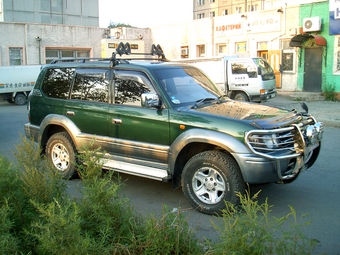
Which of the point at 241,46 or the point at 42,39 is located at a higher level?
the point at 42,39

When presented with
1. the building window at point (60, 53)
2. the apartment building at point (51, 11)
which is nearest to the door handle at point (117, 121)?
the building window at point (60, 53)

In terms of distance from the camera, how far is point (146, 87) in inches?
242

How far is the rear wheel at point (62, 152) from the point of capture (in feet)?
22.8

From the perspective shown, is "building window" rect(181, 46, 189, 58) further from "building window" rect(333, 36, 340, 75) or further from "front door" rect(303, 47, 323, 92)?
"building window" rect(333, 36, 340, 75)

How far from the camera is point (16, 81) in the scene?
2219cm

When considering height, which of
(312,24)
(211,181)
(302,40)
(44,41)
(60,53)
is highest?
(312,24)

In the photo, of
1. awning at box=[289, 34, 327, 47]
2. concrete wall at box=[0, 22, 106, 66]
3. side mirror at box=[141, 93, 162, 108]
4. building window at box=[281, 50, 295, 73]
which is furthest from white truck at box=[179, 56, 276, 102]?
concrete wall at box=[0, 22, 106, 66]

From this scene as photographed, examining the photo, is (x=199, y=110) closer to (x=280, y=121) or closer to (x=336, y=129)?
(x=280, y=121)

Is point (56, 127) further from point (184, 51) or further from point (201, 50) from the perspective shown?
point (184, 51)

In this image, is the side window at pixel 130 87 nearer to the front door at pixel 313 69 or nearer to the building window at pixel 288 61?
the front door at pixel 313 69

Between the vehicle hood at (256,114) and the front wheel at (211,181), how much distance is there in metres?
0.54

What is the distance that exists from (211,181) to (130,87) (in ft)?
6.44

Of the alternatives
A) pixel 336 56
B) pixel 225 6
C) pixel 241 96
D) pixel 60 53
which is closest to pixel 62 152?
pixel 241 96

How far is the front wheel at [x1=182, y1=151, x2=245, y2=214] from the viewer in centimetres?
515
